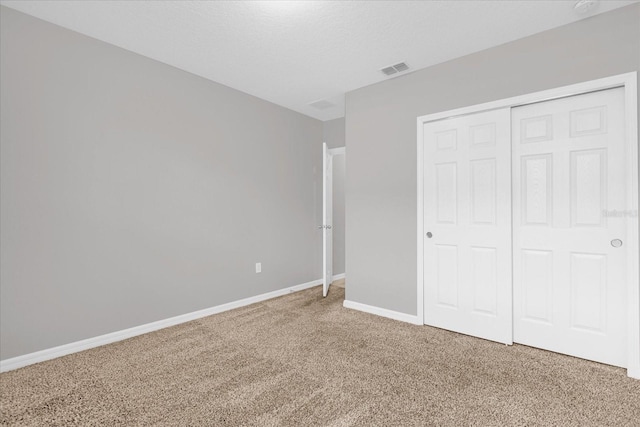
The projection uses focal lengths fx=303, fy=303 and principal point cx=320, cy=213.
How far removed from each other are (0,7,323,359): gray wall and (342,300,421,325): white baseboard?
1.13 m

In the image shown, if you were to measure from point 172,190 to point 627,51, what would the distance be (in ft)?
12.7

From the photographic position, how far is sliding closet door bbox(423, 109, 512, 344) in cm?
262

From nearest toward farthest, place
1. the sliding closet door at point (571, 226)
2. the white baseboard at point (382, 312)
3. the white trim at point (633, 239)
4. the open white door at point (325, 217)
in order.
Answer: the white trim at point (633, 239) < the sliding closet door at point (571, 226) < the white baseboard at point (382, 312) < the open white door at point (325, 217)

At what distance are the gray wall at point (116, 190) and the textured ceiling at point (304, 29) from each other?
297 millimetres

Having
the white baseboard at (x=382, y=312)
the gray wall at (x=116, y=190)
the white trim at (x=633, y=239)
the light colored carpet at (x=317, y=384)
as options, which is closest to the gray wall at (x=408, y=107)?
the white baseboard at (x=382, y=312)

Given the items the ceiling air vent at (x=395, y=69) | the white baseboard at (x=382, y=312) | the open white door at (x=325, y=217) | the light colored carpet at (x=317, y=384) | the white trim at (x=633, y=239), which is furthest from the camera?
the open white door at (x=325, y=217)

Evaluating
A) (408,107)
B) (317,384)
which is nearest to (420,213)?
(408,107)

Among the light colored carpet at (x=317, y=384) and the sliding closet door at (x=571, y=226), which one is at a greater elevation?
the sliding closet door at (x=571, y=226)

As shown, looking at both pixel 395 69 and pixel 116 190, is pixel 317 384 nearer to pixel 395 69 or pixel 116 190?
pixel 116 190

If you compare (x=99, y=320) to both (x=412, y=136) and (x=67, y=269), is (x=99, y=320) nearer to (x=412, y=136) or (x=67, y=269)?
(x=67, y=269)

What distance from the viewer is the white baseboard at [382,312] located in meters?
3.10

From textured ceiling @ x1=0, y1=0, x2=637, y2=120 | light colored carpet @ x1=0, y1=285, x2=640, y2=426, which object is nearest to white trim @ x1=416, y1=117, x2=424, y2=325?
light colored carpet @ x1=0, y1=285, x2=640, y2=426

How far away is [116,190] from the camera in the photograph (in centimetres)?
268

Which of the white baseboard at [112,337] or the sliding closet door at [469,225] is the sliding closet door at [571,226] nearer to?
the sliding closet door at [469,225]
